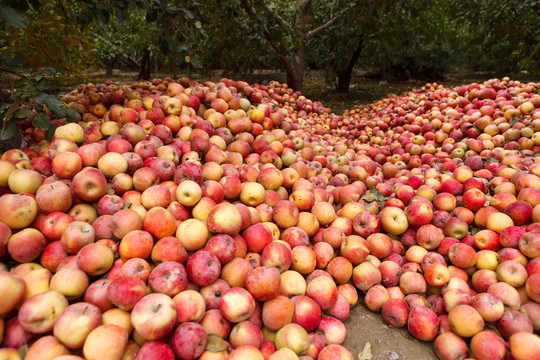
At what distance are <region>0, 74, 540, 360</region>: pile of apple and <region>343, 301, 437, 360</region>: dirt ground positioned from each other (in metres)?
0.09

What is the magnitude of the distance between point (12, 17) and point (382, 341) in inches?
154

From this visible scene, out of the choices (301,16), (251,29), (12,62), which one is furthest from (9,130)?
(301,16)

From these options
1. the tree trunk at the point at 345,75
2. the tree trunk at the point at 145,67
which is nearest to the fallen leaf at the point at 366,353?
the tree trunk at the point at 345,75

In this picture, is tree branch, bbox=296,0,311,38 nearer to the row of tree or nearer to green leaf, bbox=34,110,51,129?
the row of tree

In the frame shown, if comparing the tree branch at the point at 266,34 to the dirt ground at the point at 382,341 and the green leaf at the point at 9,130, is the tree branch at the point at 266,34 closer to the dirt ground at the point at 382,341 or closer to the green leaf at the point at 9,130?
the green leaf at the point at 9,130

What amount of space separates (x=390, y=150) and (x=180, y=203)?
179 inches

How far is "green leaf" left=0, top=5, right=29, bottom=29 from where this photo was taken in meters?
2.30

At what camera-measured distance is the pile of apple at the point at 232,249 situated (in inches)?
71.9

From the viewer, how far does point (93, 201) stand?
2.59m

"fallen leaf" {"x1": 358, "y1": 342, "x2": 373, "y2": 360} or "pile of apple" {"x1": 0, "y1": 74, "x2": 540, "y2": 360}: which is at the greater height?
"pile of apple" {"x1": 0, "y1": 74, "x2": 540, "y2": 360}

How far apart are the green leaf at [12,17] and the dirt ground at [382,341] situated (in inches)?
142

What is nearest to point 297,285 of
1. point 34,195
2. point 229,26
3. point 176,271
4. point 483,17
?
point 176,271

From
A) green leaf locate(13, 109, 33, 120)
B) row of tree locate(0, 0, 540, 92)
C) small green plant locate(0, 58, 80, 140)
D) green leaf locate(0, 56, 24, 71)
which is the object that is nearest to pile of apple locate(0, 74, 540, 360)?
small green plant locate(0, 58, 80, 140)

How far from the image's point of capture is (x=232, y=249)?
2307mm
